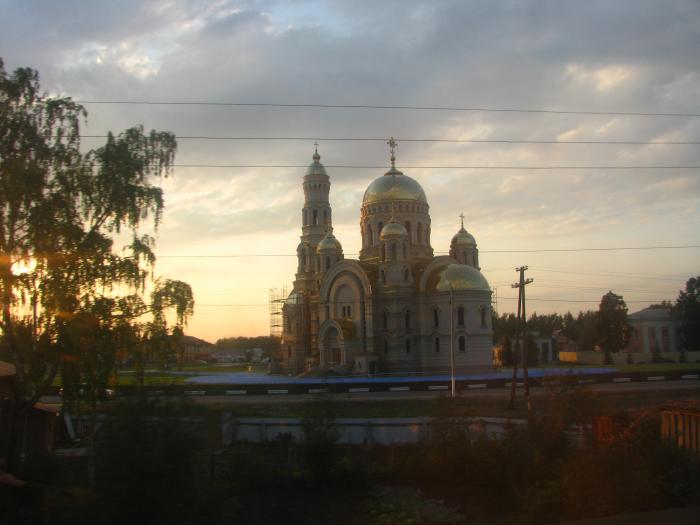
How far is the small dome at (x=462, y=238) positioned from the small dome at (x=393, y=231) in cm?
895

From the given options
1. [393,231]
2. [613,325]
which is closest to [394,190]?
[393,231]

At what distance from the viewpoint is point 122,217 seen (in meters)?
17.0

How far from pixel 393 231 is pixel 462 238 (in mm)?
10836

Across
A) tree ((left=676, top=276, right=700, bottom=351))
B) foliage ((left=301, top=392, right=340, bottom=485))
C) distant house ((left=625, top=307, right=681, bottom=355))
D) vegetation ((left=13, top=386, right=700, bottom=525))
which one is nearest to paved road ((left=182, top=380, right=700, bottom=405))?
vegetation ((left=13, top=386, right=700, bottom=525))

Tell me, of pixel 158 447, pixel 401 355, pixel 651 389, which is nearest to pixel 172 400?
pixel 158 447

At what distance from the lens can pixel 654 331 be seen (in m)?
83.6

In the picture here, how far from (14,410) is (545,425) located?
12116 millimetres

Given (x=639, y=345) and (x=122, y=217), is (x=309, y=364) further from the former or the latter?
(x=639, y=345)

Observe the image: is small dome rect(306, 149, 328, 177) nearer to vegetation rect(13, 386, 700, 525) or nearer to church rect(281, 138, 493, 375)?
church rect(281, 138, 493, 375)

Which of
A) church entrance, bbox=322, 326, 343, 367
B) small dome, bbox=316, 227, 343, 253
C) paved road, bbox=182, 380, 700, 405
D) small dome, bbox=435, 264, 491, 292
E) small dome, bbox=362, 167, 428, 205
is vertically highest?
small dome, bbox=362, 167, 428, 205

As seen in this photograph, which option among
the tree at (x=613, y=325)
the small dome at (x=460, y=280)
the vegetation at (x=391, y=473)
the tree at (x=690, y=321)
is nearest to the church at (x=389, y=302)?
the small dome at (x=460, y=280)

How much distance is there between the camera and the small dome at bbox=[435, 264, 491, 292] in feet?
178

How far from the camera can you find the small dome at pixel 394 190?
62438 millimetres

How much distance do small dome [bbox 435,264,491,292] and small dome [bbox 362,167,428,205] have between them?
388 inches
